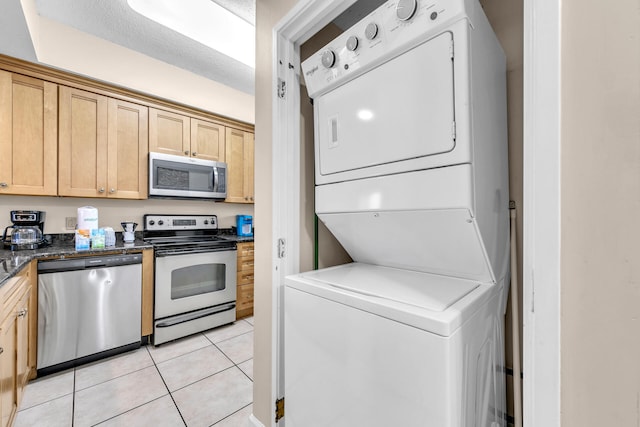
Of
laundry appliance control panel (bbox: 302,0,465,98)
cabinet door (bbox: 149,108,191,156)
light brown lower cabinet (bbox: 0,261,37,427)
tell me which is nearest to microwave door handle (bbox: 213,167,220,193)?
cabinet door (bbox: 149,108,191,156)

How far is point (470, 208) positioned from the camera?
0.80m

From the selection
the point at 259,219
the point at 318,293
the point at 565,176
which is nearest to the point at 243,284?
the point at 259,219

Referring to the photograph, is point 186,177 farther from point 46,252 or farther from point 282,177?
point 282,177

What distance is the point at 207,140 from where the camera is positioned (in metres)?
3.19

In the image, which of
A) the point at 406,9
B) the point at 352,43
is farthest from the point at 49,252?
the point at 406,9

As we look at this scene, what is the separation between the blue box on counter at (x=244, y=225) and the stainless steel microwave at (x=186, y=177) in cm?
39

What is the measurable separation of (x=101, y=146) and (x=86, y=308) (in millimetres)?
1410

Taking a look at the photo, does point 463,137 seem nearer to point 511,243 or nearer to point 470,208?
point 470,208

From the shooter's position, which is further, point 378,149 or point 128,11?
point 128,11

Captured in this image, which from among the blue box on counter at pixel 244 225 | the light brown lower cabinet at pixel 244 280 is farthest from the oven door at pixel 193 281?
the blue box on counter at pixel 244 225

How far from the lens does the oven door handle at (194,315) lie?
245cm

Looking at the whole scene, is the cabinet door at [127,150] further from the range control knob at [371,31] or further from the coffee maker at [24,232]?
the range control knob at [371,31]

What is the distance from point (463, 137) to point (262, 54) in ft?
3.90

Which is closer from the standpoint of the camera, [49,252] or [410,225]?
[410,225]
